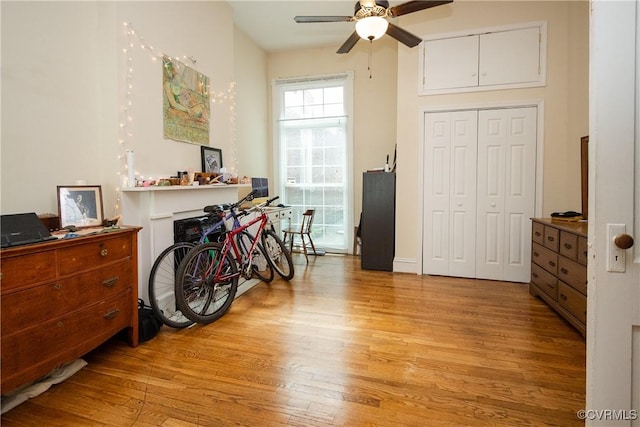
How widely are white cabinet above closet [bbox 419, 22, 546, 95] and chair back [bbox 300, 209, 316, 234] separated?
2.29 meters

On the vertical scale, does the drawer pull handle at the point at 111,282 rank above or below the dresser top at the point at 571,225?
below

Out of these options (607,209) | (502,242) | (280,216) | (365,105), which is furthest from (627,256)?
(365,105)

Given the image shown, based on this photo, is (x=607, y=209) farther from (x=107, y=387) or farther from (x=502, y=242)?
(x=502, y=242)

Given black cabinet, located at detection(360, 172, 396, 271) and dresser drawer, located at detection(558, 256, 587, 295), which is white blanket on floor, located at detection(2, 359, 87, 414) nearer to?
black cabinet, located at detection(360, 172, 396, 271)

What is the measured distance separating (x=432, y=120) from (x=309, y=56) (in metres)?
2.43

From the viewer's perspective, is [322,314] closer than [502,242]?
Yes

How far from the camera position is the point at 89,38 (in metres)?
2.45

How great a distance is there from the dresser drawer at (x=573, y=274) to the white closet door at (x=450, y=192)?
1.23 m

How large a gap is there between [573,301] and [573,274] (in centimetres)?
21

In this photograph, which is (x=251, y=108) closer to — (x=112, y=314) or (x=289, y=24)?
(x=289, y=24)

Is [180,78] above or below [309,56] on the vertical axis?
below

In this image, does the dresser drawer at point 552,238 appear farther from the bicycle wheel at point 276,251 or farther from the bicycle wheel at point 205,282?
the bicycle wheel at point 205,282

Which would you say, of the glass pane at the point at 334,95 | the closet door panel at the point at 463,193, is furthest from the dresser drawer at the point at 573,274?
the glass pane at the point at 334,95

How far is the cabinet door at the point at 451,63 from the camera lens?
3779 millimetres
